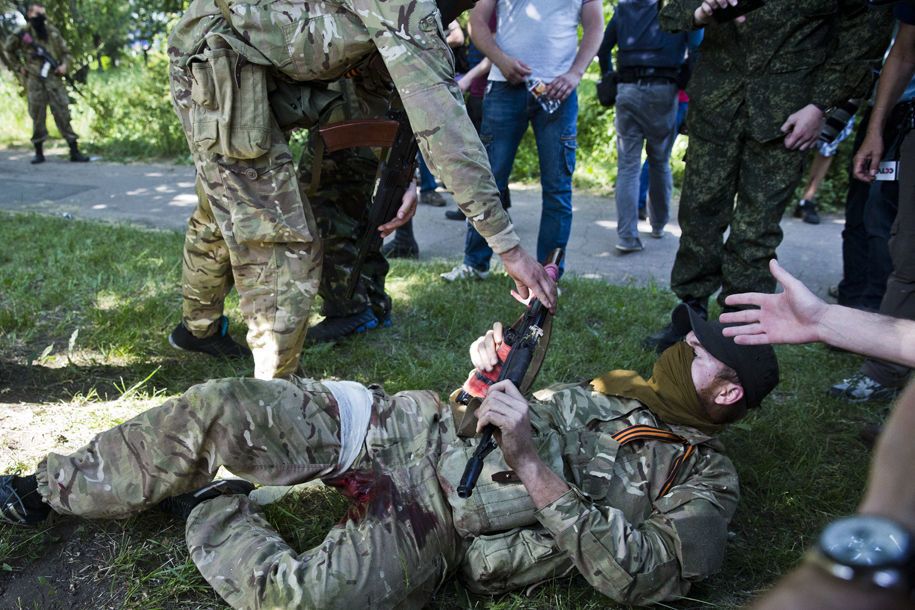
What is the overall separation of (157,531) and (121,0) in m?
14.6

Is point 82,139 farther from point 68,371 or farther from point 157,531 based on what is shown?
point 157,531

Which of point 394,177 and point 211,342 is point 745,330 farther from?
point 211,342

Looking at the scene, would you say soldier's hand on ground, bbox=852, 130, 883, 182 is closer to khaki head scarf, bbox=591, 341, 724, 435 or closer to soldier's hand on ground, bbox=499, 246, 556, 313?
khaki head scarf, bbox=591, 341, 724, 435

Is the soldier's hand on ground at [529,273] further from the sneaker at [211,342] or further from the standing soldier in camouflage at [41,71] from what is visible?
the standing soldier in camouflage at [41,71]

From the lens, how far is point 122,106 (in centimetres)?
1059

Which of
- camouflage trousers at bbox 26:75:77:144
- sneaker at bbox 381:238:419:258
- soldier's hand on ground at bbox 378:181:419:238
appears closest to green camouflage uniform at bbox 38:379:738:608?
soldier's hand on ground at bbox 378:181:419:238

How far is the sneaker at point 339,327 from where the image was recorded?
3.84 meters

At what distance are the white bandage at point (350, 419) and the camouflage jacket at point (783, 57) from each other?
2195 millimetres

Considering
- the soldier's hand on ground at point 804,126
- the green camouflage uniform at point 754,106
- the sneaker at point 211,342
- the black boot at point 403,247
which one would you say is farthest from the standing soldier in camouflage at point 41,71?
the soldier's hand on ground at point 804,126

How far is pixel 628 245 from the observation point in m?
5.91

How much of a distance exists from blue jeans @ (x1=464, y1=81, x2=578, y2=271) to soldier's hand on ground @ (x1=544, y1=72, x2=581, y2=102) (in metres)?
0.07

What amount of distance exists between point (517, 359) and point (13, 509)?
1.60 metres

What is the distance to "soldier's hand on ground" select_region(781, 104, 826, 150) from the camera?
10.8 ft

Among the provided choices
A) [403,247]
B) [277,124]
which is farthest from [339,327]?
[403,247]
